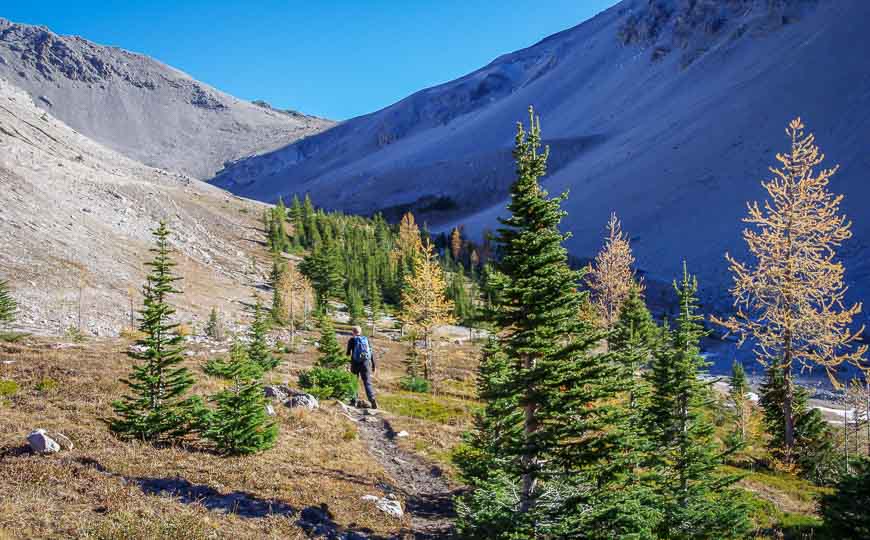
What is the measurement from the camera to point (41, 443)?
9.38m

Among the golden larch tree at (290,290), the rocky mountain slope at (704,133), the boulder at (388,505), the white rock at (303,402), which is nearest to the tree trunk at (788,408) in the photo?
the boulder at (388,505)

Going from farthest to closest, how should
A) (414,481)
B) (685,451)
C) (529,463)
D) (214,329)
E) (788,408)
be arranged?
(214,329) → (788,408) → (414,481) → (685,451) → (529,463)

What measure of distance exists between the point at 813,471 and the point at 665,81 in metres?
159

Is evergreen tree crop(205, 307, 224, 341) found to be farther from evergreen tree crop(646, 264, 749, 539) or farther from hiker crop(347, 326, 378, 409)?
evergreen tree crop(646, 264, 749, 539)

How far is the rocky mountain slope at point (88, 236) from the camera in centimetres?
3075

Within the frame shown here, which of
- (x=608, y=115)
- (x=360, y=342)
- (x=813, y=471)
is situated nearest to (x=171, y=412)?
(x=360, y=342)

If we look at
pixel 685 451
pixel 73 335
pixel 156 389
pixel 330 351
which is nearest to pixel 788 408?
pixel 685 451

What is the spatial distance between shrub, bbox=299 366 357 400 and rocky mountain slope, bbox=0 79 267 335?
14412 mm

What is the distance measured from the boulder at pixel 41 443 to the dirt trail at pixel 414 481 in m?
6.74

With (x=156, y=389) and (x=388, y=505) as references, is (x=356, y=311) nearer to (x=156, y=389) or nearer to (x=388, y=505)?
(x=156, y=389)

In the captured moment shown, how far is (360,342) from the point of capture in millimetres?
18625

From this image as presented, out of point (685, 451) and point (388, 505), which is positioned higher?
point (685, 451)

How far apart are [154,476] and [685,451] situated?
11.1m

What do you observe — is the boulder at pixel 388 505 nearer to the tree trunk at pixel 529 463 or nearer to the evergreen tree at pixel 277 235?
the tree trunk at pixel 529 463
